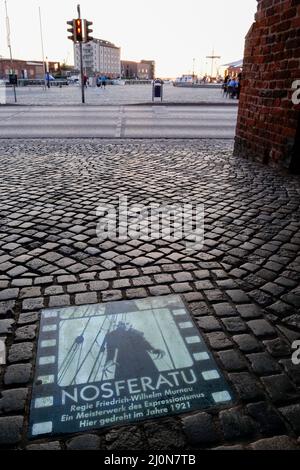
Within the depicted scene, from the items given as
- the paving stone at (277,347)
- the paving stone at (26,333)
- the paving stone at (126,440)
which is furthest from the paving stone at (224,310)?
the paving stone at (26,333)

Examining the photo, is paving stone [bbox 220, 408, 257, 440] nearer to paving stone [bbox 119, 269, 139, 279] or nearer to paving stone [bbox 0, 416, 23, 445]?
paving stone [bbox 0, 416, 23, 445]

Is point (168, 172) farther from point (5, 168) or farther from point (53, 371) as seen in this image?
point (53, 371)

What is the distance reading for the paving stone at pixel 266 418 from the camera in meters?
1.82

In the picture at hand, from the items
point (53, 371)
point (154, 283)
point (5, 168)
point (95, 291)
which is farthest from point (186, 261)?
point (5, 168)

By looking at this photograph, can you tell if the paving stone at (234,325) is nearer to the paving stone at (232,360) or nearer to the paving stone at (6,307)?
the paving stone at (232,360)

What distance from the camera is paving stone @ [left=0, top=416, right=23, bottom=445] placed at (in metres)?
1.77

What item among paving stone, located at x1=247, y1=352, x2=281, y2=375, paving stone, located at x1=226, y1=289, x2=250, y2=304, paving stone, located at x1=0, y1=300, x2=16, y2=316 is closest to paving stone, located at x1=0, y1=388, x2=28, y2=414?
paving stone, located at x1=0, y1=300, x2=16, y2=316

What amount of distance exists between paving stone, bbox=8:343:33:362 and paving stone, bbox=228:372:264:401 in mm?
1305

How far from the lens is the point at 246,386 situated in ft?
6.81

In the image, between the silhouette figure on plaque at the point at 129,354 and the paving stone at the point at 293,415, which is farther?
the silhouette figure on plaque at the point at 129,354

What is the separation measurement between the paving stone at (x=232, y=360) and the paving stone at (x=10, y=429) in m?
1.23

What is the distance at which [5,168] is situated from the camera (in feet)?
23.4

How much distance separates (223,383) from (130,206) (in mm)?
3325

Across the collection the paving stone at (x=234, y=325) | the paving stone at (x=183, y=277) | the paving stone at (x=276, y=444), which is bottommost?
the paving stone at (x=276, y=444)
